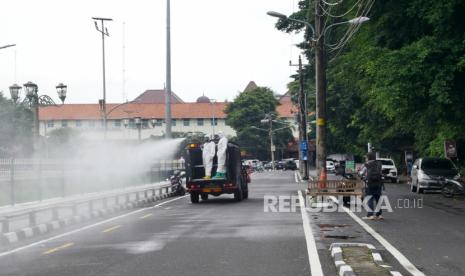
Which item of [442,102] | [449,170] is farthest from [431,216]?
[449,170]

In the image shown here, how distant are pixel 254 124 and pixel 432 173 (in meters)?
86.5

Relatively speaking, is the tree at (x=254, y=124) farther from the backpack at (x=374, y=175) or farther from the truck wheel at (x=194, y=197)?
the backpack at (x=374, y=175)

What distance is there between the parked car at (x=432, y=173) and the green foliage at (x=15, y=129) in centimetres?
1981

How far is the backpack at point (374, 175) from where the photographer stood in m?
19.6

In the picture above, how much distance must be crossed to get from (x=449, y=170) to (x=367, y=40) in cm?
742

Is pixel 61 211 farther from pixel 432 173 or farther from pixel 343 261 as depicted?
pixel 432 173

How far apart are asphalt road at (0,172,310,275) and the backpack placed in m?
2.34

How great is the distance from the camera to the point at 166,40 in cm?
3544

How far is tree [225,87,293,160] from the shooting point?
11838 centimetres

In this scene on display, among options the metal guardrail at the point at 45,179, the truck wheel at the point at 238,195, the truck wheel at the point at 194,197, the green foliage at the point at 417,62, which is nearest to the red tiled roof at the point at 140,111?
the green foliage at the point at 417,62

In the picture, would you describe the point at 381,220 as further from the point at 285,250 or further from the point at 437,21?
the point at 437,21

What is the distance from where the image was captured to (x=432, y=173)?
33.4 m

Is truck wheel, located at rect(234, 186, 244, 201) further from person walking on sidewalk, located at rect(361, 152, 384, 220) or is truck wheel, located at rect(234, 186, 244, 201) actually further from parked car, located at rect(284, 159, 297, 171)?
parked car, located at rect(284, 159, 297, 171)

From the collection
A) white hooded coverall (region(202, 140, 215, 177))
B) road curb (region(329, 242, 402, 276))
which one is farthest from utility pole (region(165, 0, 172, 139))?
road curb (region(329, 242, 402, 276))
